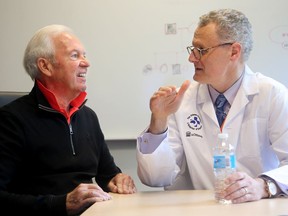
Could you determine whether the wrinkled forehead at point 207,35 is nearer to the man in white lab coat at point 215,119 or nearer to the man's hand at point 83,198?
the man in white lab coat at point 215,119

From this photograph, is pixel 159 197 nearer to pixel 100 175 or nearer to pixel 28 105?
pixel 100 175

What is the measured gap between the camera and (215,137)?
5.06 feet

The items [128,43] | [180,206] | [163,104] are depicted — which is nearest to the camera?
[180,206]

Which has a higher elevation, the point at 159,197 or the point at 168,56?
the point at 168,56

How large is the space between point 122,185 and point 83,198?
0.21 m

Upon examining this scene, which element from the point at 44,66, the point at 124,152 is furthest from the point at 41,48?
the point at 124,152

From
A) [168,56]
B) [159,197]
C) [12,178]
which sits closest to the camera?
[159,197]

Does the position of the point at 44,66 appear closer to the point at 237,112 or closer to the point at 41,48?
the point at 41,48

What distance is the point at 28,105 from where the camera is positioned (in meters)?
1.49

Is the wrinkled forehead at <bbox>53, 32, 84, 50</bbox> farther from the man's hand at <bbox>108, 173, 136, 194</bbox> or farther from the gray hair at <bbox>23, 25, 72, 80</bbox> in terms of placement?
the man's hand at <bbox>108, 173, 136, 194</bbox>

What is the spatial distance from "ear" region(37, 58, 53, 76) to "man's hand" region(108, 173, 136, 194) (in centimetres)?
56

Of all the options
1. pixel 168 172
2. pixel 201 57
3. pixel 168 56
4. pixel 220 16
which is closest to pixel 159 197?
pixel 168 172

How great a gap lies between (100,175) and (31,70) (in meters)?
0.59

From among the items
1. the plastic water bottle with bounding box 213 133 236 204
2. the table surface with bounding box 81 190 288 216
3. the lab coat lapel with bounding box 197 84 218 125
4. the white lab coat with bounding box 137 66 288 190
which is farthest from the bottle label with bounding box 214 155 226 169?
the lab coat lapel with bounding box 197 84 218 125
